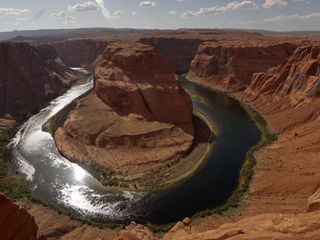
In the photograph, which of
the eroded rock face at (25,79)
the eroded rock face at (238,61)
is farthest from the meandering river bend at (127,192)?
the eroded rock face at (238,61)

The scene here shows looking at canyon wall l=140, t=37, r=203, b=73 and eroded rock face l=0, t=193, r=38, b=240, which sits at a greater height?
canyon wall l=140, t=37, r=203, b=73

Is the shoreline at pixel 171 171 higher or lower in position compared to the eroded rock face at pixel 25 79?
lower

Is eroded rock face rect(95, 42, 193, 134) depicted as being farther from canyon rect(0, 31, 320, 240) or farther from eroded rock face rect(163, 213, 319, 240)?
eroded rock face rect(163, 213, 319, 240)

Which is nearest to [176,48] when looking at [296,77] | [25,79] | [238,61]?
[238,61]

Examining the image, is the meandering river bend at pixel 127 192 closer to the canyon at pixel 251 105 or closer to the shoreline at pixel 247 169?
the shoreline at pixel 247 169

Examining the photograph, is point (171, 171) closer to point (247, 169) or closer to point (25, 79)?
point (247, 169)

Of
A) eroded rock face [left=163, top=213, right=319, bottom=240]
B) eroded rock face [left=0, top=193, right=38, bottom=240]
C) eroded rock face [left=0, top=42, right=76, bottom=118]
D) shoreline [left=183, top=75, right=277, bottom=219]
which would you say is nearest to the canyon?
eroded rock face [left=163, top=213, right=319, bottom=240]
